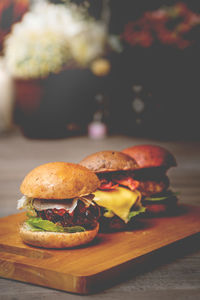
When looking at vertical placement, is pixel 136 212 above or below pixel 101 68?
below

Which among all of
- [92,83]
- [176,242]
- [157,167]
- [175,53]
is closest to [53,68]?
[92,83]

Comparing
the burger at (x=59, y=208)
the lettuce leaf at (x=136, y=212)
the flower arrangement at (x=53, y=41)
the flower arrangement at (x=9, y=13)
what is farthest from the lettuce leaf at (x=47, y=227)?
the flower arrangement at (x=9, y=13)

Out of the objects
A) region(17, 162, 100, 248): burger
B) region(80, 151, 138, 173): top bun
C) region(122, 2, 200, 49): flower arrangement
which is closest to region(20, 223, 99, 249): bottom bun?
region(17, 162, 100, 248): burger

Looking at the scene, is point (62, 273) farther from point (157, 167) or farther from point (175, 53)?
point (175, 53)

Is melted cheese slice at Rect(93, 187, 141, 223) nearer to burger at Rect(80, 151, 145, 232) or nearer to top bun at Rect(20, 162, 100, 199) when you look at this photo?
burger at Rect(80, 151, 145, 232)

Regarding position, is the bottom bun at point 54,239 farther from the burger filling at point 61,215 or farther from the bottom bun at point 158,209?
the bottom bun at point 158,209

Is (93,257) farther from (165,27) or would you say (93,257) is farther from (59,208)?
(165,27)

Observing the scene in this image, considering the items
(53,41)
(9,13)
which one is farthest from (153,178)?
(9,13)
